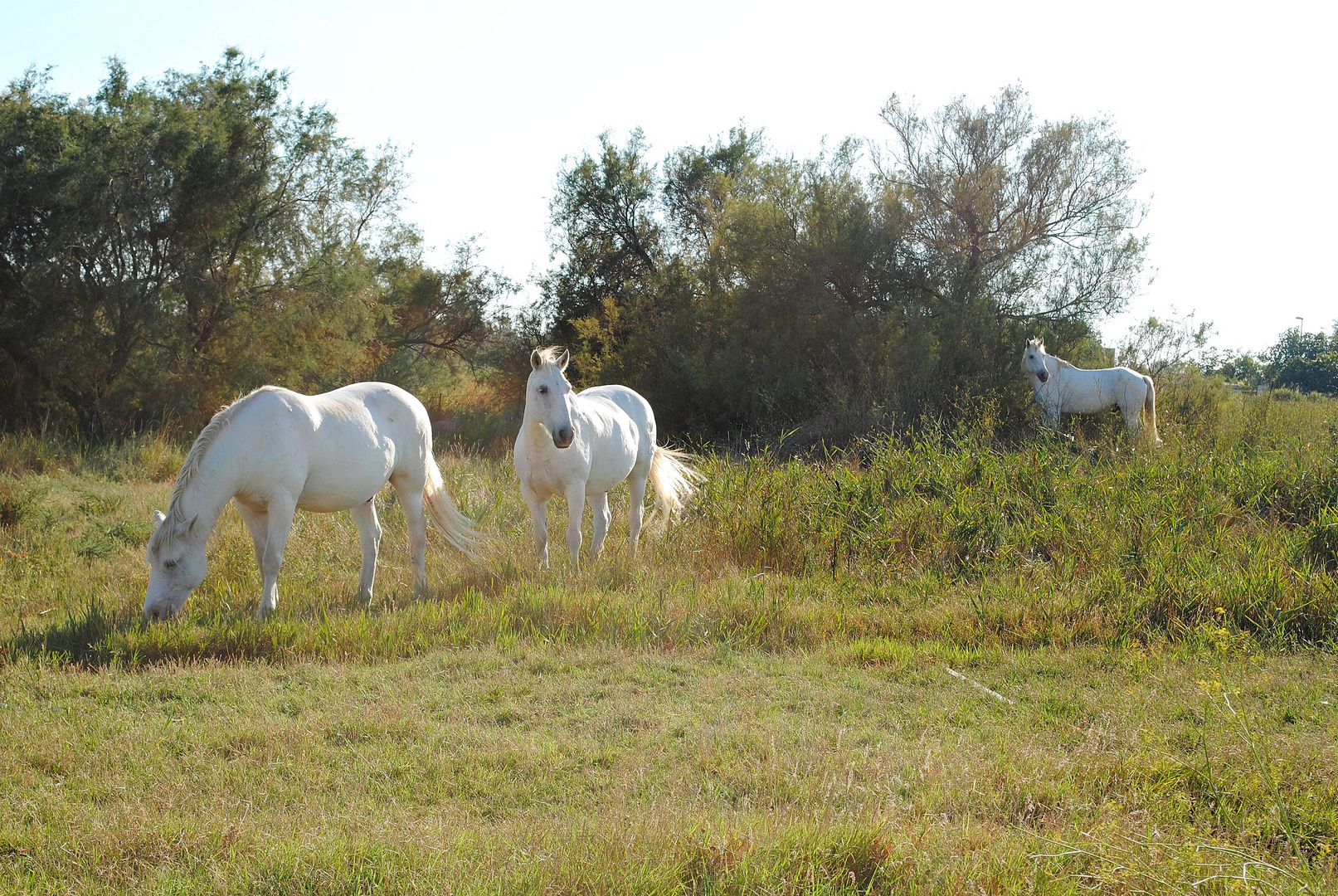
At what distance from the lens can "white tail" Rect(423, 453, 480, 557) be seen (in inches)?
277

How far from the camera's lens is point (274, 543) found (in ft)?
18.7

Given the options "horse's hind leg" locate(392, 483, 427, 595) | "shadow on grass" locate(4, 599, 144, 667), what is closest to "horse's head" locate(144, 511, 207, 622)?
"shadow on grass" locate(4, 599, 144, 667)

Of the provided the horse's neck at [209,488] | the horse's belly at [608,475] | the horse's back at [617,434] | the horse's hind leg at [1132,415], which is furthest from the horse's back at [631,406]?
the horse's hind leg at [1132,415]

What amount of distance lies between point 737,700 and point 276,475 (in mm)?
3284

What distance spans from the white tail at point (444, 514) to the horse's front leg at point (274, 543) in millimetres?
1398

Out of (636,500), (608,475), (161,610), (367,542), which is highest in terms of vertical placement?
(608,475)

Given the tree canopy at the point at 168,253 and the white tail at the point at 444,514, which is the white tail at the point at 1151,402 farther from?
the tree canopy at the point at 168,253

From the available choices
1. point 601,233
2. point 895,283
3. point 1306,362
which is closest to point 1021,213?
point 895,283

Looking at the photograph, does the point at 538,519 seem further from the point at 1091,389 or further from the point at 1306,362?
the point at 1306,362

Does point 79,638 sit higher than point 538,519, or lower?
lower

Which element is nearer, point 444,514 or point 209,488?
point 209,488

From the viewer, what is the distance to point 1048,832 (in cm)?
298

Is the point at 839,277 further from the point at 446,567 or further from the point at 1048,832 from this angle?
the point at 1048,832

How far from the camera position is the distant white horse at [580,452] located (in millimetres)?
6590
